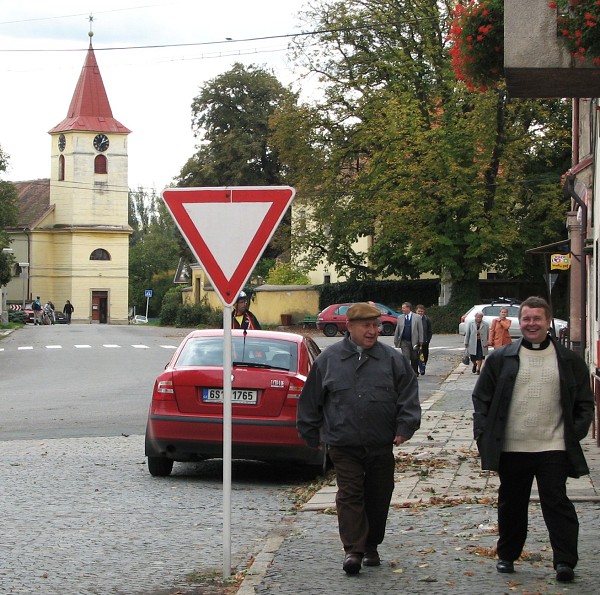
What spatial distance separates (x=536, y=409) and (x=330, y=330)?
156 feet

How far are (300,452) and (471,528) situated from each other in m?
3.16

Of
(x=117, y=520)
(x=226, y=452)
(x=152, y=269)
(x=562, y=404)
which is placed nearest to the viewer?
(x=562, y=404)

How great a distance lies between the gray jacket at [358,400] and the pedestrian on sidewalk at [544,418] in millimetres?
603

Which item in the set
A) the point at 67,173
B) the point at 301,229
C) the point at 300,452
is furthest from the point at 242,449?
the point at 67,173

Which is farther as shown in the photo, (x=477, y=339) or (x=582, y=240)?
(x=477, y=339)

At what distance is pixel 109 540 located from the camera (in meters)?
8.77

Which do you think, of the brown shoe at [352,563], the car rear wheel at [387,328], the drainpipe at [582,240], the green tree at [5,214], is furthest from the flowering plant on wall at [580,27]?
the green tree at [5,214]

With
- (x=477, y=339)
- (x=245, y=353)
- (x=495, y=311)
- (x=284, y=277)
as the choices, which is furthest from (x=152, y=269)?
(x=245, y=353)

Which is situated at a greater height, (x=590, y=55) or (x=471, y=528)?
(x=590, y=55)

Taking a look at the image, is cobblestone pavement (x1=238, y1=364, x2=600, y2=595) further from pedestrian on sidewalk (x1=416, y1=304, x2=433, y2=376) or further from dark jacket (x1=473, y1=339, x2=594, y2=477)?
pedestrian on sidewalk (x1=416, y1=304, x2=433, y2=376)

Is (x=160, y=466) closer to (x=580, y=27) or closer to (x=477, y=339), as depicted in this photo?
(x=580, y=27)

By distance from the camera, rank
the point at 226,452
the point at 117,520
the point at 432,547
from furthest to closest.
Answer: the point at 117,520, the point at 432,547, the point at 226,452

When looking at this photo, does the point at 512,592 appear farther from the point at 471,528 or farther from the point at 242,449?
the point at 242,449

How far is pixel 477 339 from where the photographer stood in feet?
95.5
